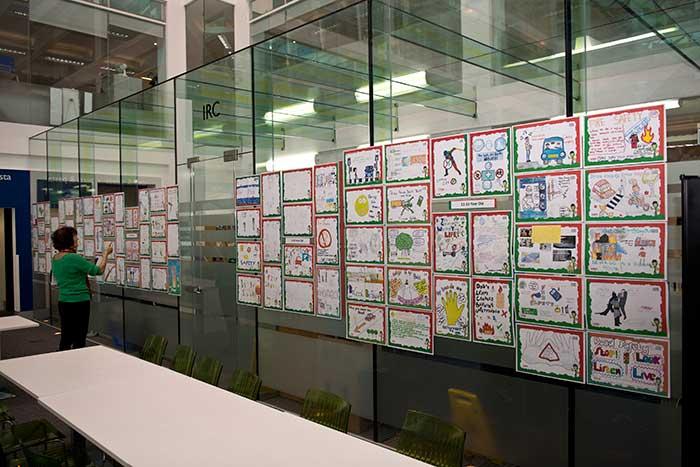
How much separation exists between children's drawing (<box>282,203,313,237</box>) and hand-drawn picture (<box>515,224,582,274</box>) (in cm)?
192

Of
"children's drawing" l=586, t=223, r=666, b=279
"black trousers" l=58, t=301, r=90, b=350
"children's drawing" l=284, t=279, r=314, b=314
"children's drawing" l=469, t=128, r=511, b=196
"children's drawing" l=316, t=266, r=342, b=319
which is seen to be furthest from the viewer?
"black trousers" l=58, t=301, r=90, b=350

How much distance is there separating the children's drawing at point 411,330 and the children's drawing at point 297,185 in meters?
1.31

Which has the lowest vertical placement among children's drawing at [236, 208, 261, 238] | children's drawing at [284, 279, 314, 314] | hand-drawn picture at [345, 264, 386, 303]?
children's drawing at [284, 279, 314, 314]

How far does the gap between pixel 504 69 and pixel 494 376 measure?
193 cm

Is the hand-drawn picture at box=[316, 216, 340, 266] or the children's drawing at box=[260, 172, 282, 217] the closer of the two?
the hand-drawn picture at box=[316, 216, 340, 266]

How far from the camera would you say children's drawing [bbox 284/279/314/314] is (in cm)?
457

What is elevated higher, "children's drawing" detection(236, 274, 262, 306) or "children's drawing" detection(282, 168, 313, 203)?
"children's drawing" detection(282, 168, 313, 203)

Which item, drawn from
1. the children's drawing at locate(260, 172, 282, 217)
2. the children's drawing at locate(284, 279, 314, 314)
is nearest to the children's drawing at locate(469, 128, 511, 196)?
the children's drawing at locate(284, 279, 314, 314)

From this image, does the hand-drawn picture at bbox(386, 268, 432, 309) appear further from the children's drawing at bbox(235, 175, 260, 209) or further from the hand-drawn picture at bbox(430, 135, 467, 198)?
the children's drawing at bbox(235, 175, 260, 209)

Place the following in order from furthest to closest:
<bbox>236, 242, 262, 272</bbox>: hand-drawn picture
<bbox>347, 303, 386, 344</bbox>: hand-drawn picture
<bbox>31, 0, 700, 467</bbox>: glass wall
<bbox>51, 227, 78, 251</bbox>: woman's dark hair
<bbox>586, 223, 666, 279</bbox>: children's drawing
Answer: <bbox>51, 227, 78, 251</bbox>: woman's dark hair < <bbox>236, 242, 262, 272</bbox>: hand-drawn picture < <bbox>347, 303, 386, 344</bbox>: hand-drawn picture < <bbox>31, 0, 700, 467</bbox>: glass wall < <bbox>586, 223, 666, 279</bbox>: children's drawing

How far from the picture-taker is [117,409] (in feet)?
9.50

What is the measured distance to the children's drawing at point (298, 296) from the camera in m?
4.57

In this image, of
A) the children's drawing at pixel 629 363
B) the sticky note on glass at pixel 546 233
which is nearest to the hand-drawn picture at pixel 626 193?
the sticky note on glass at pixel 546 233

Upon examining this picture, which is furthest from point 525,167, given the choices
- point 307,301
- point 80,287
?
point 80,287
